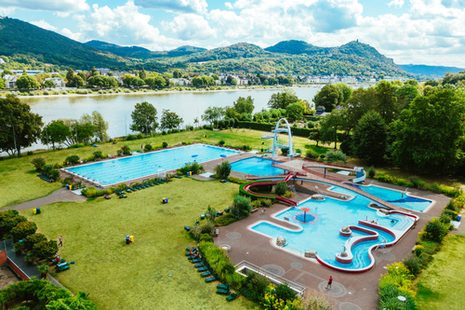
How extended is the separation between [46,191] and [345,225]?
27.6 metres

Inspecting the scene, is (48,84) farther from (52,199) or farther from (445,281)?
(445,281)

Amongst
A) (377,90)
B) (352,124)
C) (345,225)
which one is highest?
(377,90)

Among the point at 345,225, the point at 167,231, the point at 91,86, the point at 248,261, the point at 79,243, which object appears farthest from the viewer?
the point at 91,86

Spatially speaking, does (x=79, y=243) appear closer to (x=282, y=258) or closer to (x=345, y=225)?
(x=282, y=258)

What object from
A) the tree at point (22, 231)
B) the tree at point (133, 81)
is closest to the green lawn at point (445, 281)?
the tree at point (22, 231)

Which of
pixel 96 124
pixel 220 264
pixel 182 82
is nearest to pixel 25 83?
pixel 182 82

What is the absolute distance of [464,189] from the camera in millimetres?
33156

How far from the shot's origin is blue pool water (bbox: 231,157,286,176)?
40.2m

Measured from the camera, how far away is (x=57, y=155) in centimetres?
4481

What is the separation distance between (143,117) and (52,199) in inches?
1176

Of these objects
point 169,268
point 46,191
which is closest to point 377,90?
point 169,268

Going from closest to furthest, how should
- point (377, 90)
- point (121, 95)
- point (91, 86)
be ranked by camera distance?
point (377, 90) < point (121, 95) < point (91, 86)

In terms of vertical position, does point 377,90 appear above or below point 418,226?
above

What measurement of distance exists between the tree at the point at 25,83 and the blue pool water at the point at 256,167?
10061 centimetres
